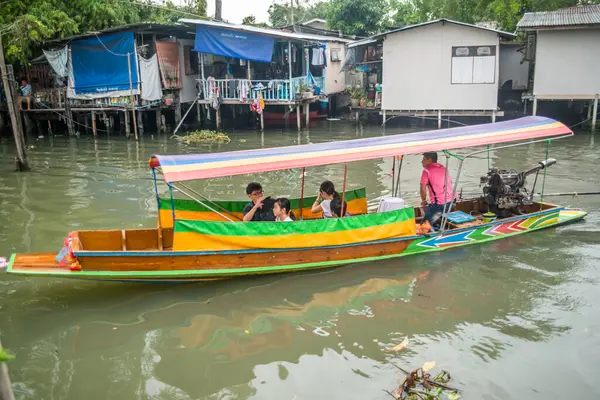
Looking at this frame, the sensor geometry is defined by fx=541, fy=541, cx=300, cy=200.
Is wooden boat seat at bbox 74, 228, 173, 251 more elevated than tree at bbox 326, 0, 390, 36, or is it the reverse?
tree at bbox 326, 0, 390, 36

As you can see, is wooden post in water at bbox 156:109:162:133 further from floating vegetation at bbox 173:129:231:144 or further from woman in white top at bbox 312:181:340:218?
woman in white top at bbox 312:181:340:218

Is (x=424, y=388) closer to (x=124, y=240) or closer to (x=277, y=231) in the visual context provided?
(x=277, y=231)

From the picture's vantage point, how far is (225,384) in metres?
4.87

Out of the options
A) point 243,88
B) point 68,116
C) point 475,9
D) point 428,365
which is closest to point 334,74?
point 243,88

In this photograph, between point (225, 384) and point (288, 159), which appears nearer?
point (225, 384)

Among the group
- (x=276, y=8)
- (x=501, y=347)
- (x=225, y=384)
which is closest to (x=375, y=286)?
(x=501, y=347)

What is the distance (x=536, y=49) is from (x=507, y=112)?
12.0 feet

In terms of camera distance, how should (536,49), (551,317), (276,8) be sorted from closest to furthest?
(551,317)
(536,49)
(276,8)

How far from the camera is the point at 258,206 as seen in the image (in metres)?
7.20

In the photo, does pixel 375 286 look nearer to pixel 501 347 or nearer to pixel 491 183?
pixel 501 347

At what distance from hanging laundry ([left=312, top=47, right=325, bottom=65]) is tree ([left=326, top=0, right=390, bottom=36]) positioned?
8849mm

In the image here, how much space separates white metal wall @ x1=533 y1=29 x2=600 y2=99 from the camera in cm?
1862

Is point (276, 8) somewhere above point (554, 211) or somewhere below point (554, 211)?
above

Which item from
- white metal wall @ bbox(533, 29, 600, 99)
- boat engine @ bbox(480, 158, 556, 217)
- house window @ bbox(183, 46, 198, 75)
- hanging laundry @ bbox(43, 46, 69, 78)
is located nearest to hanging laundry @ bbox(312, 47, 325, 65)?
house window @ bbox(183, 46, 198, 75)
